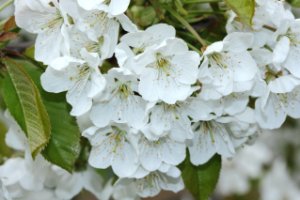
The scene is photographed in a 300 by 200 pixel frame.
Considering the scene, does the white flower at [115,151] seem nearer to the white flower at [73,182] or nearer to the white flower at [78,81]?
the white flower at [78,81]

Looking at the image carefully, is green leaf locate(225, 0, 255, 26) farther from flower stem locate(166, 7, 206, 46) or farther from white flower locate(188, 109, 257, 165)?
white flower locate(188, 109, 257, 165)

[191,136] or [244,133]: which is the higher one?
[191,136]

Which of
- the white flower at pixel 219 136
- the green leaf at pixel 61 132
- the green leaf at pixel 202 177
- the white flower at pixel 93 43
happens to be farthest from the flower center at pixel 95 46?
the green leaf at pixel 202 177

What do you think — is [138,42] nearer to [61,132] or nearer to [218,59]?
[218,59]

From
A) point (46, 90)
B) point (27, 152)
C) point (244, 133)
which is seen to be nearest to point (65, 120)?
point (46, 90)

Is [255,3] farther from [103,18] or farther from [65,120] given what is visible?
[65,120]

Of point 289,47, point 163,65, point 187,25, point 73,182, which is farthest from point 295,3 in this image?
point 73,182
